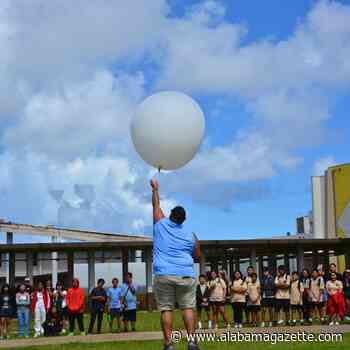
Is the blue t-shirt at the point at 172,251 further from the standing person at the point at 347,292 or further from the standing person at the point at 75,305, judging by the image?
the standing person at the point at 347,292

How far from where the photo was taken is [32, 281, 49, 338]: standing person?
60.8 ft

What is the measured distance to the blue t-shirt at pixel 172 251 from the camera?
7527 millimetres

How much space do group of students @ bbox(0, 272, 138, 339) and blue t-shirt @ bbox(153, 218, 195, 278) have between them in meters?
10.7

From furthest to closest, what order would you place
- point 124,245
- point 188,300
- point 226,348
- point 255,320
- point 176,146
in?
point 124,245 → point 255,320 → point 226,348 → point 176,146 → point 188,300

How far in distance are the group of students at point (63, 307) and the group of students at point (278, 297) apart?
2.00 meters

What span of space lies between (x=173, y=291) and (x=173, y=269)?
26 centimetres

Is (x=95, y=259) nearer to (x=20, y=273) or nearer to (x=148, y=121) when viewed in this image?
(x=20, y=273)

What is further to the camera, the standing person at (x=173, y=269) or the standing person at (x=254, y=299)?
the standing person at (x=254, y=299)

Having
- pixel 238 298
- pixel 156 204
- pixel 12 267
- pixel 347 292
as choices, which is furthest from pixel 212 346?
pixel 12 267

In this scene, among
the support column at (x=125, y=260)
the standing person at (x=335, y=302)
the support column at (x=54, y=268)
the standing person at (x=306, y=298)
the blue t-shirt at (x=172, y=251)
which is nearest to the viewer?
the blue t-shirt at (x=172, y=251)

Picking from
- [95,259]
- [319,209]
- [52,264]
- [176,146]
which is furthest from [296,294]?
[319,209]

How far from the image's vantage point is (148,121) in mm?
8469

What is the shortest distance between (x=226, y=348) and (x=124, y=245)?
70.9 ft

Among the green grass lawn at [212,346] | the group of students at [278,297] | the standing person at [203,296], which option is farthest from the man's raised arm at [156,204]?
the standing person at [203,296]
